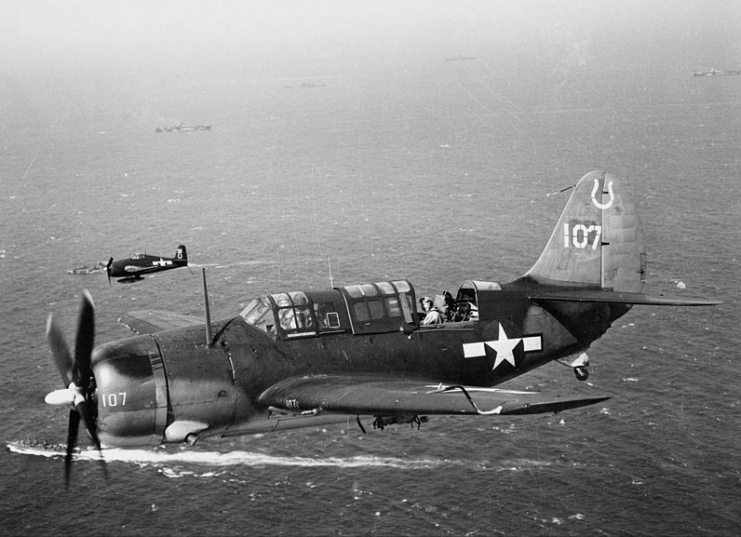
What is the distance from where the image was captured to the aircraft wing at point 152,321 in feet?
133

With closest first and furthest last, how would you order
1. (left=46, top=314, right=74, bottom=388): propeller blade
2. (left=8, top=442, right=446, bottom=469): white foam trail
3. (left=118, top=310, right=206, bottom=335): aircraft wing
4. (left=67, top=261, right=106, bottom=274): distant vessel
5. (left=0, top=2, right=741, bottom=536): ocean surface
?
(left=46, top=314, right=74, bottom=388): propeller blade
(left=118, top=310, right=206, bottom=335): aircraft wing
(left=0, top=2, right=741, bottom=536): ocean surface
(left=8, top=442, right=446, bottom=469): white foam trail
(left=67, top=261, right=106, bottom=274): distant vessel

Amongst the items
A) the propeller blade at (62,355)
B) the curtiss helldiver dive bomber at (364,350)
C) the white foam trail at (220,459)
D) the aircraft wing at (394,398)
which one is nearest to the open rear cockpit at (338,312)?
the curtiss helldiver dive bomber at (364,350)

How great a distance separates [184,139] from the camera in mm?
198875

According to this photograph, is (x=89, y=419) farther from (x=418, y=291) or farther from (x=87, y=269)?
(x=87, y=269)

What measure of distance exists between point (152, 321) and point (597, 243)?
23439 mm

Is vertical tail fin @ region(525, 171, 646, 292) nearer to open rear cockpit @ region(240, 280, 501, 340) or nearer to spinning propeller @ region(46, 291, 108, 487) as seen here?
open rear cockpit @ region(240, 280, 501, 340)

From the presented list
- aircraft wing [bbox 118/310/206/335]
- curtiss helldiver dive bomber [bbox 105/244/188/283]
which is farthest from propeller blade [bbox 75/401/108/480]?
curtiss helldiver dive bomber [bbox 105/244/188/283]

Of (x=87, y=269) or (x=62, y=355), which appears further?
(x=87, y=269)

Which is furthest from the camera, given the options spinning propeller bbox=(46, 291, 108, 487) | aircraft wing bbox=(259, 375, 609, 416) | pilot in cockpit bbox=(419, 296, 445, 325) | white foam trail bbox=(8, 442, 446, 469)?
white foam trail bbox=(8, 442, 446, 469)

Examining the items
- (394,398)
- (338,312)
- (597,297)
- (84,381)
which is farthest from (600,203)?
(84,381)

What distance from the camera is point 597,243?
41656 millimetres

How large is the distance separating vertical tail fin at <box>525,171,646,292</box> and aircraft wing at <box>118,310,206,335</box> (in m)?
18.2

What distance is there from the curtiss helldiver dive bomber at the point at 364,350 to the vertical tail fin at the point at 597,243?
54 mm

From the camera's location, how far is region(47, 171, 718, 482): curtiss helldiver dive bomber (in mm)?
31234
